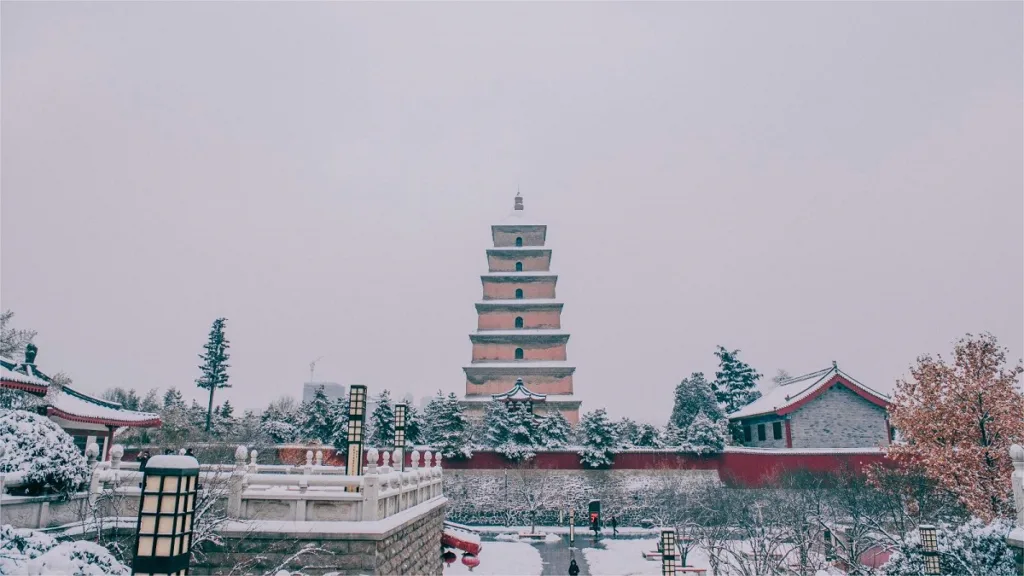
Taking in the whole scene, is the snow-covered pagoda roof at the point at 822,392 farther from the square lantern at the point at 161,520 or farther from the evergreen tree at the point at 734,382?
the square lantern at the point at 161,520

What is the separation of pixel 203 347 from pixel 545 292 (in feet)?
74.0

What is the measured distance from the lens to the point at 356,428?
42.0ft

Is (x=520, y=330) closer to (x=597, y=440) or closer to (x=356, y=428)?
(x=597, y=440)

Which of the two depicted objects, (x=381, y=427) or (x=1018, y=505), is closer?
(x=1018, y=505)

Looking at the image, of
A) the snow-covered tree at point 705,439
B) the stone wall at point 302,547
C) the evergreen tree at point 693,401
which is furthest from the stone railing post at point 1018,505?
the evergreen tree at point 693,401

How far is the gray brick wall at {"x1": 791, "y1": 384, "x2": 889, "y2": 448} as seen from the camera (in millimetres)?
26609

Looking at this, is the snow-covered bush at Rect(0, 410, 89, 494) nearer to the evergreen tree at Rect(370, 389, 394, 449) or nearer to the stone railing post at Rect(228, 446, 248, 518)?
the stone railing post at Rect(228, 446, 248, 518)

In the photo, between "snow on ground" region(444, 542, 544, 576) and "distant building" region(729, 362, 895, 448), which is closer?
"snow on ground" region(444, 542, 544, 576)

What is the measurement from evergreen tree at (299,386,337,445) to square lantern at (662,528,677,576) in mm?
18698

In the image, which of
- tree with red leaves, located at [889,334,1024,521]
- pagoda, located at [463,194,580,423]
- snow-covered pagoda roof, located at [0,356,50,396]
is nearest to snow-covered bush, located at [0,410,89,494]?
snow-covered pagoda roof, located at [0,356,50,396]

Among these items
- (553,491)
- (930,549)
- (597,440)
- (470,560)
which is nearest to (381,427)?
(553,491)

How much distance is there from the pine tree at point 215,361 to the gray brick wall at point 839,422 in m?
33.4

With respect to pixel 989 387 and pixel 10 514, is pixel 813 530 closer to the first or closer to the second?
pixel 989 387

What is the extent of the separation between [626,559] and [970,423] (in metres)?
10.3
